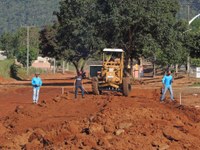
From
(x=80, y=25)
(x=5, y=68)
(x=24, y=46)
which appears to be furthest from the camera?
(x=24, y=46)

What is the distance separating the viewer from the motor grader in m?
34.5

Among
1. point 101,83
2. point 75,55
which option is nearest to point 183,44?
point 75,55

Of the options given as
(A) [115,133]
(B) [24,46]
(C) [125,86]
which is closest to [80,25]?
(C) [125,86]

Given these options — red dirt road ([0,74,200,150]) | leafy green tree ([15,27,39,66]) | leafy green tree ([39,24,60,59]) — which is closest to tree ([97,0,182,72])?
leafy green tree ([39,24,60,59])

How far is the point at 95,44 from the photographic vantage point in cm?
5000

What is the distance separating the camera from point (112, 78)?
114 ft

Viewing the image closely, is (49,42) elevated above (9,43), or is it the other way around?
(9,43)

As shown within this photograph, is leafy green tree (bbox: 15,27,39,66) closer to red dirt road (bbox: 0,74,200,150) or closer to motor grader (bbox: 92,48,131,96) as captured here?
motor grader (bbox: 92,48,131,96)

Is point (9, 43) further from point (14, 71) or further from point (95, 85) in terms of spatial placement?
point (95, 85)

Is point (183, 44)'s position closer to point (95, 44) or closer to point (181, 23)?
point (181, 23)

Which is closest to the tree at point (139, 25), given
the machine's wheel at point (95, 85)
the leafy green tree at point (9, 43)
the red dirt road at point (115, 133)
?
the machine's wheel at point (95, 85)

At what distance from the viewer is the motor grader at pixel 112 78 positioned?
34.5 m

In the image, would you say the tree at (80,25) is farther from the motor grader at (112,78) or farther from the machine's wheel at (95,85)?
the machine's wheel at (95,85)

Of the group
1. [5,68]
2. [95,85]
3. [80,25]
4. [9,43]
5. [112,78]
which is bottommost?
[5,68]
